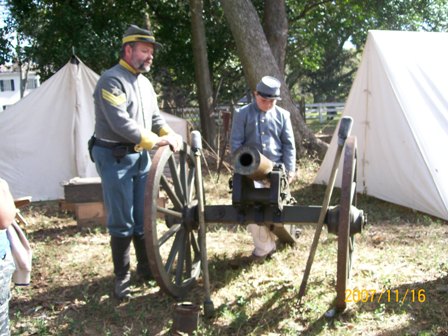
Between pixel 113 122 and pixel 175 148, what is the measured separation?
1.42 feet

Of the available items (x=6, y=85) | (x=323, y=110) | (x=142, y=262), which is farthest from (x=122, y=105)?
(x=6, y=85)

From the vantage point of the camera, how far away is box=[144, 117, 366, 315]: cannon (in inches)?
123

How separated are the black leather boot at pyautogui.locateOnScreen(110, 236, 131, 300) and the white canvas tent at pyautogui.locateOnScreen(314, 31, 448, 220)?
3.44 m

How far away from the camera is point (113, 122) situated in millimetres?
3477

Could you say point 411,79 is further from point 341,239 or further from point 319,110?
point 319,110

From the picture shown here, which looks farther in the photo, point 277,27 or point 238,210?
point 277,27

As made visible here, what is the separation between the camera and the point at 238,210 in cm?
357

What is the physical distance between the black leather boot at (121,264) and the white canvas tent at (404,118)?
3.44 m

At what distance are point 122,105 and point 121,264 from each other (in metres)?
1.13

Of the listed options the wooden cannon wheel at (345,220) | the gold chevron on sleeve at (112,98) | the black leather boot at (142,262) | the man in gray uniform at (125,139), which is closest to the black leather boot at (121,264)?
the man in gray uniform at (125,139)

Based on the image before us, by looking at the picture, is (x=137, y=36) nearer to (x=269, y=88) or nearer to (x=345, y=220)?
(x=269, y=88)

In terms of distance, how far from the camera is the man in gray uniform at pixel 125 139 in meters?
3.50

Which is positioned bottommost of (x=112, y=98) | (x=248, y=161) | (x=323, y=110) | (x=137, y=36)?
(x=248, y=161)

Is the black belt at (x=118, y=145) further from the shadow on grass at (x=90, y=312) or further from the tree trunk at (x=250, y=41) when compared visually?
the tree trunk at (x=250, y=41)
